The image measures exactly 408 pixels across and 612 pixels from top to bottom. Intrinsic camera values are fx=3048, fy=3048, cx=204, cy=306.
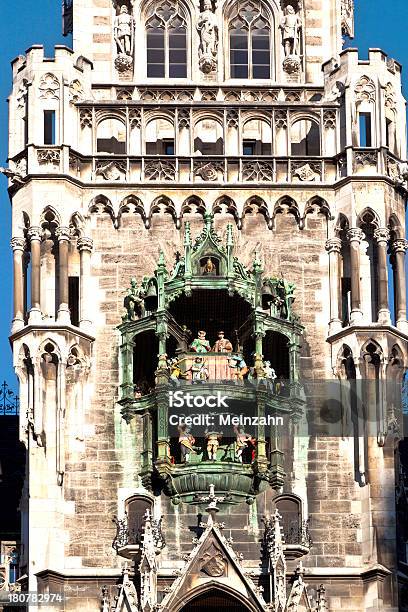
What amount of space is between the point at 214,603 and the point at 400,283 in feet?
20.1

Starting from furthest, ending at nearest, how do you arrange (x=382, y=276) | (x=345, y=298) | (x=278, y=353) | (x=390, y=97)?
(x=390, y=97) < (x=345, y=298) < (x=278, y=353) < (x=382, y=276)

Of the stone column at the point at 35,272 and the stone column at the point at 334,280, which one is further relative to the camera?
the stone column at the point at 334,280

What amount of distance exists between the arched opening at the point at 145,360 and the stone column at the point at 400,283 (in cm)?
378

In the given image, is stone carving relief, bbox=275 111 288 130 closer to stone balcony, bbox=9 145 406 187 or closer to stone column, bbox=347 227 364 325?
stone balcony, bbox=9 145 406 187

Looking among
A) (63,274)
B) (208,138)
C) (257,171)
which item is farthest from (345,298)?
(63,274)

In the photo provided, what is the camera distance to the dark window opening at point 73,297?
47.2m

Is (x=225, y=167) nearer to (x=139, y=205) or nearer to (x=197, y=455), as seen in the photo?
(x=139, y=205)

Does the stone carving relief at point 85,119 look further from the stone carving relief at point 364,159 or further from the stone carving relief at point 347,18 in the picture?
the stone carving relief at point 347,18

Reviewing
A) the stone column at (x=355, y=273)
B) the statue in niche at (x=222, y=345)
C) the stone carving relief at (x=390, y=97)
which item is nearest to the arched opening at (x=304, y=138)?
the stone carving relief at (x=390, y=97)

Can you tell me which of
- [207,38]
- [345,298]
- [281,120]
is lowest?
[345,298]

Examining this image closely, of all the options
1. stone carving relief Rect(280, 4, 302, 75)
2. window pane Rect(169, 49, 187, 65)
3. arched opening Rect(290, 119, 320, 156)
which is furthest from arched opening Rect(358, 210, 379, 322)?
window pane Rect(169, 49, 187, 65)

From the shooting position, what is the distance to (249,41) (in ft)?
165

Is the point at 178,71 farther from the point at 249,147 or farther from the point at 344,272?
the point at 344,272

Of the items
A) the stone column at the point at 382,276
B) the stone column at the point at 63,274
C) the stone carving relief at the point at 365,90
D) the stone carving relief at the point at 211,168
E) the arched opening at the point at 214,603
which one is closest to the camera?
the arched opening at the point at 214,603
